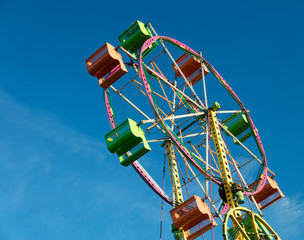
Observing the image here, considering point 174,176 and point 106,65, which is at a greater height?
point 106,65

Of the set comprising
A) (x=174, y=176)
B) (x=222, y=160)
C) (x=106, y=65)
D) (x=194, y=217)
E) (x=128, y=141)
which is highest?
(x=106, y=65)

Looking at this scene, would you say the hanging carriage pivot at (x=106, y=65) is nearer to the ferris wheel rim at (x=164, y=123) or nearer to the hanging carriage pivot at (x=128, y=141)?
the ferris wheel rim at (x=164, y=123)

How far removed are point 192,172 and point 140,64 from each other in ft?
20.7

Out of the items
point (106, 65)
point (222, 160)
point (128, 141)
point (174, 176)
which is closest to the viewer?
point (128, 141)

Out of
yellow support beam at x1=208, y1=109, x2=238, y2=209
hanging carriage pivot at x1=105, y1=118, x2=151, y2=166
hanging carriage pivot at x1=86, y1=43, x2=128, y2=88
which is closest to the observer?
hanging carriage pivot at x1=105, y1=118, x2=151, y2=166

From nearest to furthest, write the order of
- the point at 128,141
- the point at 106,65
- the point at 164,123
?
the point at 128,141
the point at 164,123
the point at 106,65

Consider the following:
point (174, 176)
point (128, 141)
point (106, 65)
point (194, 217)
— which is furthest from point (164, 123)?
point (106, 65)

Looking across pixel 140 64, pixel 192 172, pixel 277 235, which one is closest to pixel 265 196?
pixel 192 172

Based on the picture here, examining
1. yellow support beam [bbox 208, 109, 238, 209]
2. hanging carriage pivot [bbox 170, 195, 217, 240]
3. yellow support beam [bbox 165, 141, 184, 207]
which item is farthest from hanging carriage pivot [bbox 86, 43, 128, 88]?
hanging carriage pivot [bbox 170, 195, 217, 240]

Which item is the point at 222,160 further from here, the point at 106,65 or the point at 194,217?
the point at 106,65

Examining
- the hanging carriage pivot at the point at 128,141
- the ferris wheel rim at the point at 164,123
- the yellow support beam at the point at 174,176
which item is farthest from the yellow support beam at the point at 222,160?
the hanging carriage pivot at the point at 128,141

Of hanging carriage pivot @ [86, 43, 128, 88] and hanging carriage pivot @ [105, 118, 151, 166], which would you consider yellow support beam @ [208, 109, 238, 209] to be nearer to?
hanging carriage pivot @ [105, 118, 151, 166]

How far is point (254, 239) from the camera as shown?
17.2 m

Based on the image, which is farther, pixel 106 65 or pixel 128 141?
pixel 106 65
